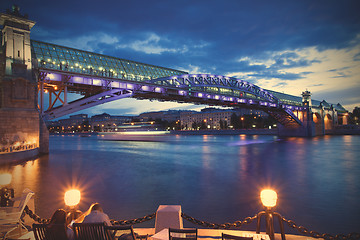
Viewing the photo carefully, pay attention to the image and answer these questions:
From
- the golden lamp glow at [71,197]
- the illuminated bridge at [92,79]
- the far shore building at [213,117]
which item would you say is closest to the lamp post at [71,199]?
the golden lamp glow at [71,197]

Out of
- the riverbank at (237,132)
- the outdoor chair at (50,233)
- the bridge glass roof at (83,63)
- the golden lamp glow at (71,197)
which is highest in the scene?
the bridge glass roof at (83,63)

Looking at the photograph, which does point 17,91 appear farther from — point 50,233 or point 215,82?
point 215,82

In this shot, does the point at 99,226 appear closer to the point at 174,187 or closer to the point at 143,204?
the point at 143,204

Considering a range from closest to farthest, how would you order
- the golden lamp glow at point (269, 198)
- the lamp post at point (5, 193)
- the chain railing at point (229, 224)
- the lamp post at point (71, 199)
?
1. the golden lamp glow at point (269, 198)
2. the chain railing at point (229, 224)
3. the lamp post at point (71, 199)
4. the lamp post at point (5, 193)

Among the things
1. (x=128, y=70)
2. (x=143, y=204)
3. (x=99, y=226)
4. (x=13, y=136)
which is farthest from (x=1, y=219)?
(x=128, y=70)

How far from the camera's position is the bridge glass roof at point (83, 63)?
25.9 m

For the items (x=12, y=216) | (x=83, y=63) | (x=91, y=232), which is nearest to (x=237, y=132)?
(x=83, y=63)

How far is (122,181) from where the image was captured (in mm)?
12305

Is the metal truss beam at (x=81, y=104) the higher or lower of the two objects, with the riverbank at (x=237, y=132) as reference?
higher

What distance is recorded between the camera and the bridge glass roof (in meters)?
25.9

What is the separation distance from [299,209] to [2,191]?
26.7 ft

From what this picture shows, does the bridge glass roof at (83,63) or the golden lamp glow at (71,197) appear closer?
the golden lamp glow at (71,197)

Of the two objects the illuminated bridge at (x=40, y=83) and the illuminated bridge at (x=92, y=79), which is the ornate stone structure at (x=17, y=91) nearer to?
the illuminated bridge at (x=40, y=83)

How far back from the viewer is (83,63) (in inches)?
1184
